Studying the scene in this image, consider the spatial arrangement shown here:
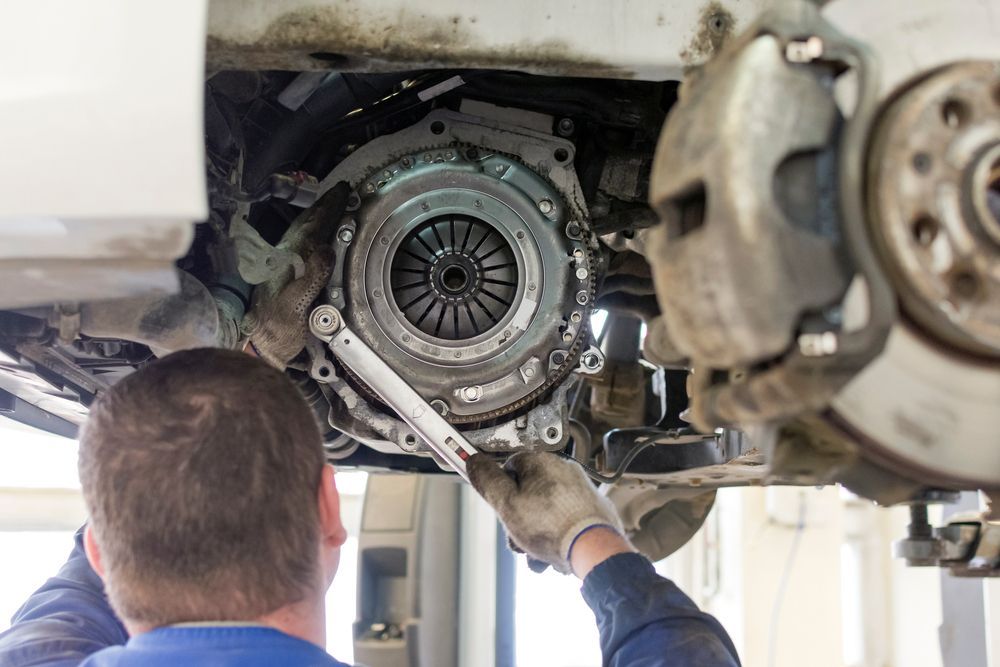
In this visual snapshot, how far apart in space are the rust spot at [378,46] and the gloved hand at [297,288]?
0.34m

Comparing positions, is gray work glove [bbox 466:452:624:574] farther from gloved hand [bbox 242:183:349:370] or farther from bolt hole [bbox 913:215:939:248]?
bolt hole [bbox 913:215:939:248]

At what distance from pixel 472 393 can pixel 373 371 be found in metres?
0.14

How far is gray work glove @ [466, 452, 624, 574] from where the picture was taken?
1.23 metres

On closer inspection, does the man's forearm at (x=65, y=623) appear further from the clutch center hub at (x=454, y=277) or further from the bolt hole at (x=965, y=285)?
the bolt hole at (x=965, y=285)

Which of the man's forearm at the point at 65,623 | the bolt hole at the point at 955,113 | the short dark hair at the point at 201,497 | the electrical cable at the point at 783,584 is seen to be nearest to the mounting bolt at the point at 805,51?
the bolt hole at the point at 955,113

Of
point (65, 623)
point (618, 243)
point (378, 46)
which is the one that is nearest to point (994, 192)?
point (378, 46)

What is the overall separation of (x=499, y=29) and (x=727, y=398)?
47cm

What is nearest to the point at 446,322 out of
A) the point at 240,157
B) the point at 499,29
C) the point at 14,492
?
the point at 240,157

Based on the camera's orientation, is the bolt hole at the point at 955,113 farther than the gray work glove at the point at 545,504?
No

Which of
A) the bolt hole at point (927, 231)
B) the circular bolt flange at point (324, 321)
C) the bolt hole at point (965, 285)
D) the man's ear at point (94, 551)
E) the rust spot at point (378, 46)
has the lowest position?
the man's ear at point (94, 551)

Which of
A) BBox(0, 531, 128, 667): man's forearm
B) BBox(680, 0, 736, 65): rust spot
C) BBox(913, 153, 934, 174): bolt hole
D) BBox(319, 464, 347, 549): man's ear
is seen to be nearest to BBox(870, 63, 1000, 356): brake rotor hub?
BBox(913, 153, 934, 174): bolt hole

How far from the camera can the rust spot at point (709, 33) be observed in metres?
0.92

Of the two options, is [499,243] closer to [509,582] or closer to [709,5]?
[709,5]

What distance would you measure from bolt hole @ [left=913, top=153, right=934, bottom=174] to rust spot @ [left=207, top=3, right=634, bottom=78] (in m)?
0.38
